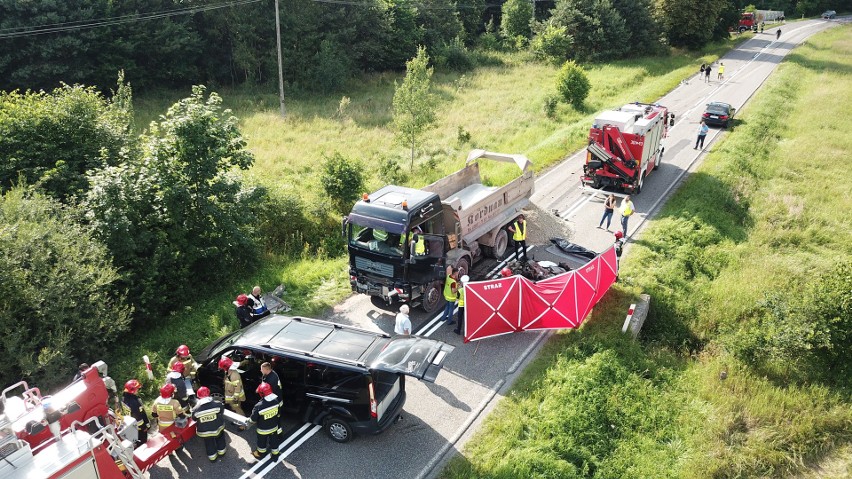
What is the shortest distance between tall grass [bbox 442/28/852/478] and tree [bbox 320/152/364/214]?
9349mm

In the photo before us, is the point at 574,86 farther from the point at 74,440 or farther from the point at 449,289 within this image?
the point at 74,440

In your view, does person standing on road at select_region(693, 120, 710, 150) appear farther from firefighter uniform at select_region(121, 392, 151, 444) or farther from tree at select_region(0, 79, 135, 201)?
firefighter uniform at select_region(121, 392, 151, 444)

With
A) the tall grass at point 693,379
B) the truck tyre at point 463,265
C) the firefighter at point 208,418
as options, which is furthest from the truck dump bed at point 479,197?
the firefighter at point 208,418

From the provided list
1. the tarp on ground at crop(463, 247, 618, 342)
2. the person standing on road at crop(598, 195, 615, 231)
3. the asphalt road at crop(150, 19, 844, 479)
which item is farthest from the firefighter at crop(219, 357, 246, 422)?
the person standing on road at crop(598, 195, 615, 231)

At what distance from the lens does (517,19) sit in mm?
59375

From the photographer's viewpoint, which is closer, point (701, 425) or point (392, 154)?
point (701, 425)

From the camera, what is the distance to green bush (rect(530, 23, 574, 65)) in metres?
50.1

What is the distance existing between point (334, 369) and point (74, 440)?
3720 millimetres

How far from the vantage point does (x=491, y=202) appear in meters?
15.8

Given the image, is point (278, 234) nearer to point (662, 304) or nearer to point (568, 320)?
point (568, 320)

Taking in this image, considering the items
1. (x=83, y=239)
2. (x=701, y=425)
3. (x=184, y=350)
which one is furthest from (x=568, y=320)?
(x=83, y=239)

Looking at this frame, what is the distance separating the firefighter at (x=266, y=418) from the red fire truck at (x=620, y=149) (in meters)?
15.0

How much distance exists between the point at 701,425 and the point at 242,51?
132 feet

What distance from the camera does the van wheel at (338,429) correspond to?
9.55 m
